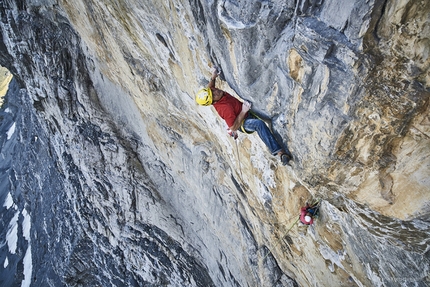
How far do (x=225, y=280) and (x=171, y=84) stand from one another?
705 cm

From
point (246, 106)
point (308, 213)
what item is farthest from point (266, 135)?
point (308, 213)

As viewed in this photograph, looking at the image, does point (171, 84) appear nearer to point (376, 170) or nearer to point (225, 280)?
point (376, 170)

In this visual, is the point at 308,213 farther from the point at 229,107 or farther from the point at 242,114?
the point at 229,107

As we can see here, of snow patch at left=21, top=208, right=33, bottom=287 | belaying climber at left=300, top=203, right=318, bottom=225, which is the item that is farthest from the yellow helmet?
snow patch at left=21, top=208, right=33, bottom=287

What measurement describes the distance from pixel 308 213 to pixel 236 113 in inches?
82.8

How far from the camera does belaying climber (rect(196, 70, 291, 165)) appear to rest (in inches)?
176

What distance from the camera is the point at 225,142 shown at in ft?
21.5

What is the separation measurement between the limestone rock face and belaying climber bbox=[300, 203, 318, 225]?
0.18 metres

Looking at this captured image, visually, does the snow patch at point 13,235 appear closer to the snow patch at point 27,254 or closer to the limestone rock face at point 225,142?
the snow patch at point 27,254

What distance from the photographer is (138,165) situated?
11.5 metres

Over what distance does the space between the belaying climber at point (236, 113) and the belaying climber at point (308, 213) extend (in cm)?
121

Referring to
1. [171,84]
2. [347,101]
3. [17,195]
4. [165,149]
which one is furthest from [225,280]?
[17,195]

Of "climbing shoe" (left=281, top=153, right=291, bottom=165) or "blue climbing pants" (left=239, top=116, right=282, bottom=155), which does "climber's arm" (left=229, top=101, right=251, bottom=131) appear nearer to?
"blue climbing pants" (left=239, top=116, right=282, bottom=155)

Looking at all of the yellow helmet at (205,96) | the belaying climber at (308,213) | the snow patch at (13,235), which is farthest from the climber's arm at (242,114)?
the snow patch at (13,235)
